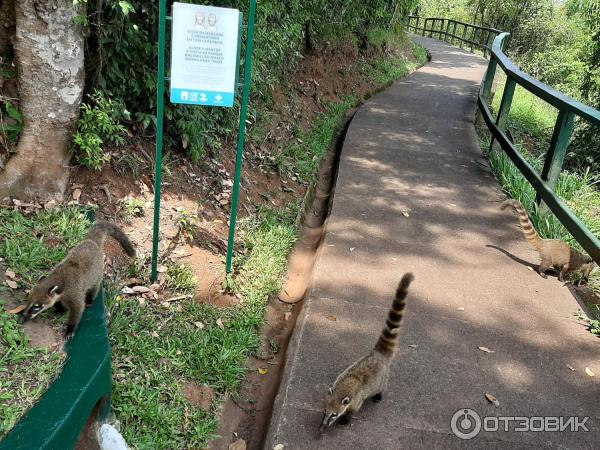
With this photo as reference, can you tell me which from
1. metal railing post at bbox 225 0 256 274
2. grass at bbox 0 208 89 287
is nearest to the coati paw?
metal railing post at bbox 225 0 256 274

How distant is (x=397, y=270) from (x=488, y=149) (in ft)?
14.2

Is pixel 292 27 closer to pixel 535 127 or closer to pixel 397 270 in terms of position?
pixel 397 270

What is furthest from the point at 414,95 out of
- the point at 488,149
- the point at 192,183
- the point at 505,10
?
the point at 505,10

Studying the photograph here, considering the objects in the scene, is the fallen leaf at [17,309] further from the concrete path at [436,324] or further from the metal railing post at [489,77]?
the metal railing post at [489,77]

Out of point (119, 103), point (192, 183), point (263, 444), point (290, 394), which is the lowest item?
point (263, 444)

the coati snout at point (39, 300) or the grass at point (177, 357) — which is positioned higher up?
the coati snout at point (39, 300)

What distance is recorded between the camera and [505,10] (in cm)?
2966

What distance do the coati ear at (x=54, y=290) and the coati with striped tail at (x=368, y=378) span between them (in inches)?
66.8

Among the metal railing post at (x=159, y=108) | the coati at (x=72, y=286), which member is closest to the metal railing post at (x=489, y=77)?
the metal railing post at (x=159, y=108)

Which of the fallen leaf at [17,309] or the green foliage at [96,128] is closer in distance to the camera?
the fallen leaf at [17,309]

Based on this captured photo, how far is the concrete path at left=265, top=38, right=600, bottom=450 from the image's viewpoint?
3.15m

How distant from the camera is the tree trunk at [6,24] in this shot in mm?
4035

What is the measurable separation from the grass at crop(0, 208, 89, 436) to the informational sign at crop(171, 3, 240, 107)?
1.35 metres

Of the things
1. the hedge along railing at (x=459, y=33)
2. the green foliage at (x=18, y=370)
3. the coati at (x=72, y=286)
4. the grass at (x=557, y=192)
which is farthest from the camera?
the hedge along railing at (x=459, y=33)
